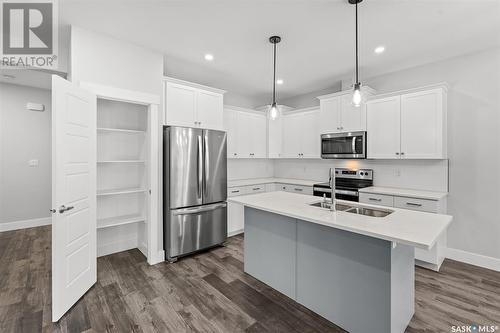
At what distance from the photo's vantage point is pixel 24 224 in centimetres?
464

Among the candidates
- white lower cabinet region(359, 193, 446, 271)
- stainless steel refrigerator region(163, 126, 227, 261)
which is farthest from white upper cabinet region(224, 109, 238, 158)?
white lower cabinet region(359, 193, 446, 271)

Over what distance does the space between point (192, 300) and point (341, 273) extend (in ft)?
4.89

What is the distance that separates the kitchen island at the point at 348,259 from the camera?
5.40ft

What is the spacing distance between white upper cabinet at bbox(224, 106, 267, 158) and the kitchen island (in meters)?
2.29

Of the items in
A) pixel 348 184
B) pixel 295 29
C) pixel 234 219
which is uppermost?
pixel 295 29

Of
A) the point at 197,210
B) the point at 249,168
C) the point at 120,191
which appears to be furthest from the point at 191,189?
the point at 249,168

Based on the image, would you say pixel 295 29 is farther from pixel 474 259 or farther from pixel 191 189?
pixel 474 259

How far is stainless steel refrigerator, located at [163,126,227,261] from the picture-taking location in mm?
3209

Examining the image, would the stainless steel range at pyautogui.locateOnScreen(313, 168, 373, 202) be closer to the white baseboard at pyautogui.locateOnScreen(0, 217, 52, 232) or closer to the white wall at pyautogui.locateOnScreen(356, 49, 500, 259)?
the white wall at pyautogui.locateOnScreen(356, 49, 500, 259)

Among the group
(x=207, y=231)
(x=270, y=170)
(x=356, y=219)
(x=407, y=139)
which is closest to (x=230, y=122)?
(x=270, y=170)

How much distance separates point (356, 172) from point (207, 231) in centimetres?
285

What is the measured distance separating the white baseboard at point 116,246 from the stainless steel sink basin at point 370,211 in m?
3.22

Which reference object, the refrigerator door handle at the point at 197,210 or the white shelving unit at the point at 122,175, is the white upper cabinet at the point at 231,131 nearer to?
the refrigerator door handle at the point at 197,210

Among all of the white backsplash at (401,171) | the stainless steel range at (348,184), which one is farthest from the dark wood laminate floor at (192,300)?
the stainless steel range at (348,184)
